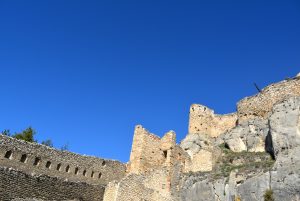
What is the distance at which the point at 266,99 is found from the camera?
104 ft

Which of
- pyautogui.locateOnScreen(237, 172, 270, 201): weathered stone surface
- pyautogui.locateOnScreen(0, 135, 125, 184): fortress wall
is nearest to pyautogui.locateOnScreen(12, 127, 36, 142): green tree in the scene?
pyautogui.locateOnScreen(0, 135, 125, 184): fortress wall

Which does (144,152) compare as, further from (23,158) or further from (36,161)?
(23,158)

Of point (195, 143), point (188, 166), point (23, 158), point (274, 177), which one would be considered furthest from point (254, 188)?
point (23, 158)

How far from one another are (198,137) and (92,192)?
1201 centimetres

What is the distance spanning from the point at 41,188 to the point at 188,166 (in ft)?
39.6

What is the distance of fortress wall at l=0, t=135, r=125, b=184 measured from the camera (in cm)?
2441

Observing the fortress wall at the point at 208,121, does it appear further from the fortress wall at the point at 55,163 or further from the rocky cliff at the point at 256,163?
the fortress wall at the point at 55,163

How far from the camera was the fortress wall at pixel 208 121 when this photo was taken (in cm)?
3531

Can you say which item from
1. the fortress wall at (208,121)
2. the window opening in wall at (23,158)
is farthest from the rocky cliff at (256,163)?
the window opening in wall at (23,158)

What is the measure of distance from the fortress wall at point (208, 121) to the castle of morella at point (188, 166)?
3.31 ft

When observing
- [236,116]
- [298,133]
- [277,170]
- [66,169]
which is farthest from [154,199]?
[236,116]

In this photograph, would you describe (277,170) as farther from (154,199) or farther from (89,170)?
(89,170)

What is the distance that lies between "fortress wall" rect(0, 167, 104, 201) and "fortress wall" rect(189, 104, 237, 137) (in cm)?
1332

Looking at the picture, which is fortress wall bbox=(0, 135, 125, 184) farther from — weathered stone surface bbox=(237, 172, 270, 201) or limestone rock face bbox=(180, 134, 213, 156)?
weathered stone surface bbox=(237, 172, 270, 201)
